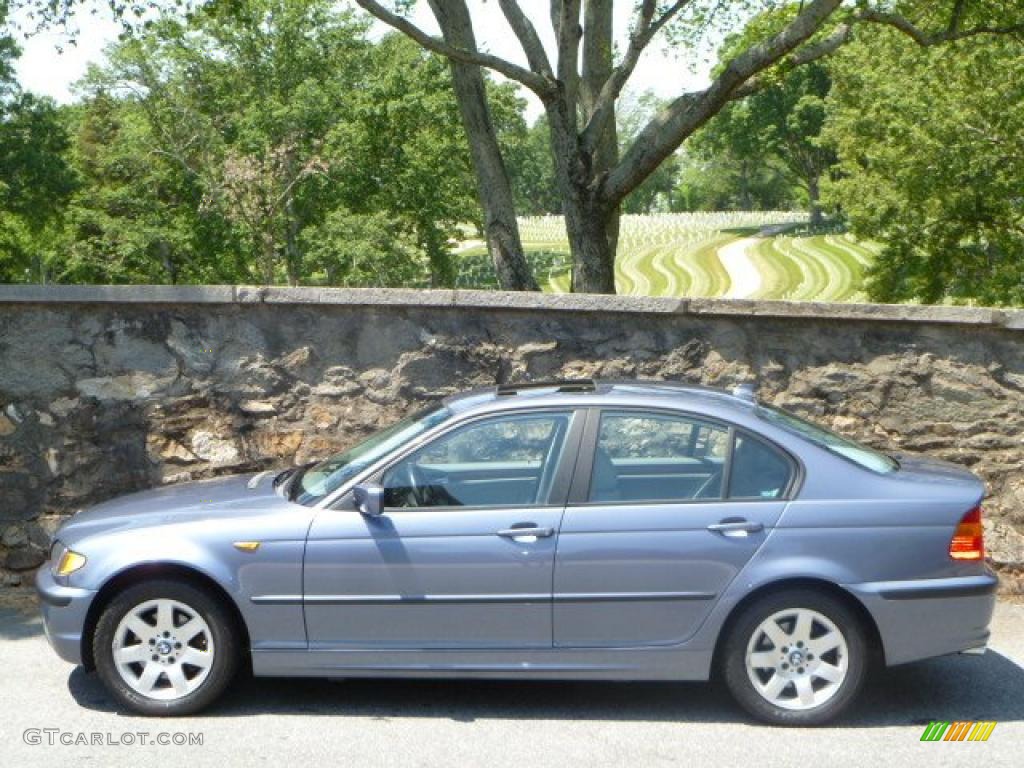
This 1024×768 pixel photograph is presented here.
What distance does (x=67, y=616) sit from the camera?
5.86 meters

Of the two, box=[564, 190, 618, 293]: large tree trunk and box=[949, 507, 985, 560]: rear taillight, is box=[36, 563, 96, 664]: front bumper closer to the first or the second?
box=[949, 507, 985, 560]: rear taillight

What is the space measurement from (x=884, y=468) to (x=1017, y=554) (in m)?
2.67

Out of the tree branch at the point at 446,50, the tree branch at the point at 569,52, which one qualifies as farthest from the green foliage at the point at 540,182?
the tree branch at the point at 446,50

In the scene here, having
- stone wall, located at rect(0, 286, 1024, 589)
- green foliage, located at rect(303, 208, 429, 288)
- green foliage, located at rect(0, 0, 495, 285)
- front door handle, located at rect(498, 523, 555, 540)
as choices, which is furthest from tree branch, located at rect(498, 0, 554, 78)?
green foliage, located at rect(303, 208, 429, 288)

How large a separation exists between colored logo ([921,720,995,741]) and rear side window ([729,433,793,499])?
1.21m

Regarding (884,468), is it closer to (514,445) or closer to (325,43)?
(514,445)

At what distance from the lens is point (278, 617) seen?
5.80 meters

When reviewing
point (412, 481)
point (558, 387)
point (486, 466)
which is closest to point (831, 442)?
point (558, 387)

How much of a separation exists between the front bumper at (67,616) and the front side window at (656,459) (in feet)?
7.51

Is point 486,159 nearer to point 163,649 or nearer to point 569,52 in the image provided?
point 569,52

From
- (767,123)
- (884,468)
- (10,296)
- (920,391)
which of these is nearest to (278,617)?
(884,468)

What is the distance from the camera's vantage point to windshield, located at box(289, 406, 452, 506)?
20.0ft

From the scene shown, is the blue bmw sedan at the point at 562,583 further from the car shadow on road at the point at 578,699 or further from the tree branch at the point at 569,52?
the tree branch at the point at 569,52

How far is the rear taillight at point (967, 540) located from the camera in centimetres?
580
